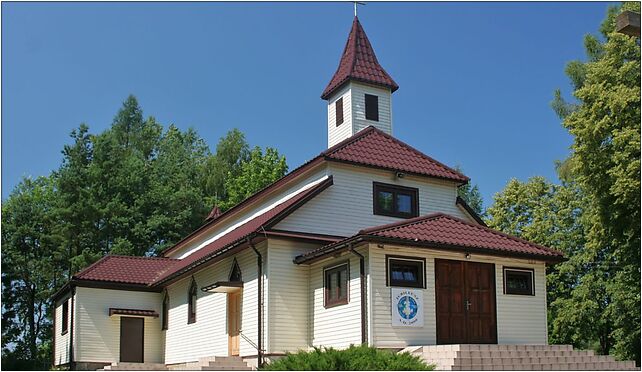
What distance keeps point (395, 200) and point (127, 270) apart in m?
13.5

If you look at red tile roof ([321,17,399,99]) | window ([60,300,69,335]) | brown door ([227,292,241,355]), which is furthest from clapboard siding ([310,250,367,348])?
window ([60,300,69,335])

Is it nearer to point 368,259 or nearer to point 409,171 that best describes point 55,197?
point 409,171

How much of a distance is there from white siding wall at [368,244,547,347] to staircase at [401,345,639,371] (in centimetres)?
75

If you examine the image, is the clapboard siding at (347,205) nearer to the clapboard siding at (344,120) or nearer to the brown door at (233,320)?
the clapboard siding at (344,120)

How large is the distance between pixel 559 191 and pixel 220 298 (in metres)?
19.9

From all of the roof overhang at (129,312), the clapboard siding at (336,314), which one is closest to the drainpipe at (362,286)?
the clapboard siding at (336,314)

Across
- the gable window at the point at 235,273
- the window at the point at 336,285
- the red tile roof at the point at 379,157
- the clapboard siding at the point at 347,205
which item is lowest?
the window at the point at 336,285

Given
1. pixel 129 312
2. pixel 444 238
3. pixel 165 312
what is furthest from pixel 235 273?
pixel 129 312

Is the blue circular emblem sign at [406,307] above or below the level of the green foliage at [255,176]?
below

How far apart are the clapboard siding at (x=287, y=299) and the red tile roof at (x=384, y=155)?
10.6 ft

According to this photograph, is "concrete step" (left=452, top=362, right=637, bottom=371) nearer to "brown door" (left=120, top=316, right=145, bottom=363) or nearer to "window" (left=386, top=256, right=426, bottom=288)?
"window" (left=386, top=256, right=426, bottom=288)

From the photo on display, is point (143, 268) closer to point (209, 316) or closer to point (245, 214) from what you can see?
point (245, 214)

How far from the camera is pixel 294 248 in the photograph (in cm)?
2220

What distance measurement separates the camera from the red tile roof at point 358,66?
27.0 meters
